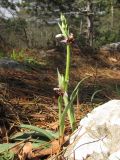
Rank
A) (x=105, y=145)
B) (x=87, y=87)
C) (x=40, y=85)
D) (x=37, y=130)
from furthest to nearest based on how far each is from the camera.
→ (x=87, y=87)
(x=40, y=85)
(x=37, y=130)
(x=105, y=145)

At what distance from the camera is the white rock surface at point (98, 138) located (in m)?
2.17

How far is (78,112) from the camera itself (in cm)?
307

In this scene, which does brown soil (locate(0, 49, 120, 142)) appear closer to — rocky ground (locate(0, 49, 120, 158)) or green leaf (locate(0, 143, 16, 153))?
rocky ground (locate(0, 49, 120, 158))

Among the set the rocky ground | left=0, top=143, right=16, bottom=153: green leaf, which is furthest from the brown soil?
left=0, top=143, right=16, bottom=153: green leaf

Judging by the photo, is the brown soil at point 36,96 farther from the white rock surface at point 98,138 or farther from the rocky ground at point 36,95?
the white rock surface at point 98,138

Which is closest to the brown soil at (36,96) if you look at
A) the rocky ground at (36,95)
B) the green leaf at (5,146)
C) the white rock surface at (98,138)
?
the rocky ground at (36,95)

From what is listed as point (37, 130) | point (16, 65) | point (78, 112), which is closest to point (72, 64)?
point (16, 65)

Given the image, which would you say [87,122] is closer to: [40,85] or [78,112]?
[78,112]

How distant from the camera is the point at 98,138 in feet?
7.35

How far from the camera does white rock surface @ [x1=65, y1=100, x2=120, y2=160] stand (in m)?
2.17

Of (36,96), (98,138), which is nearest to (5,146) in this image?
(98,138)

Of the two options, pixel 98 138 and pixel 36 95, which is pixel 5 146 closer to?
pixel 98 138

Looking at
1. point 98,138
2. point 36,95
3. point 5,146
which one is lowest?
point 36,95

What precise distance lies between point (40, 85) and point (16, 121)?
4.61 ft
